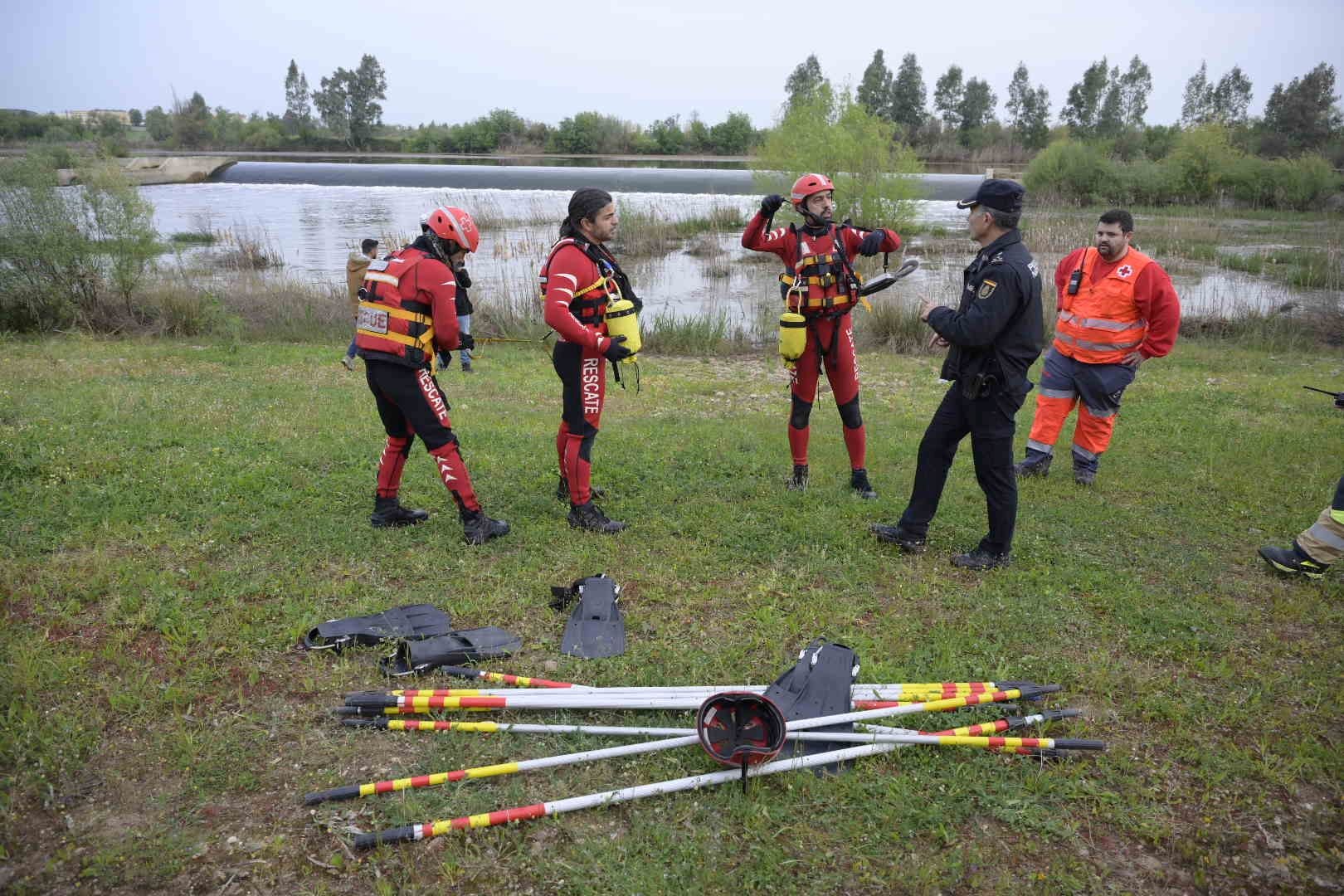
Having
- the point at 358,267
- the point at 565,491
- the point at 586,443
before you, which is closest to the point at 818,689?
the point at 586,443

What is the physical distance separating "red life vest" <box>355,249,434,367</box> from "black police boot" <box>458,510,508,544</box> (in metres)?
1.05

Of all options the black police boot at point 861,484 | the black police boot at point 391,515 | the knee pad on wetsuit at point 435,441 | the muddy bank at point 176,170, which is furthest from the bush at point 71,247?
the muddy bank at point 176,170

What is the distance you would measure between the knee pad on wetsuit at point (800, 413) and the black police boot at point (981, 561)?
1.68 metres

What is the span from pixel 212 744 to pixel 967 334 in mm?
4289

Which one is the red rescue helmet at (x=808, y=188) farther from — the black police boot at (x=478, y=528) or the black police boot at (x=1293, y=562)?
the black police boot at (x=1293, y=562)

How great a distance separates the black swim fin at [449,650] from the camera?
3.99 meters

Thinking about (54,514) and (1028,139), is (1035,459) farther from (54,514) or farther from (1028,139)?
(1028,139)

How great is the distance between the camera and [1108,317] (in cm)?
668

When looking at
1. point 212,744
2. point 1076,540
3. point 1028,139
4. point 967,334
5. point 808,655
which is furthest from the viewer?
point 1028,139

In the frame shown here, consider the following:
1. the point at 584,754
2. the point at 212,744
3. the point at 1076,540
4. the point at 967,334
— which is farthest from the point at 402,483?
the point at 1076,540

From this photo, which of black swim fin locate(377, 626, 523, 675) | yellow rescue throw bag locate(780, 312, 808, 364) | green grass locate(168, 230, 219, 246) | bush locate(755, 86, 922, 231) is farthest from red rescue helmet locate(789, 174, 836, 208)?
bush locate(755, 86, 922, 231)

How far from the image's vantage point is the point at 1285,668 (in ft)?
13.7

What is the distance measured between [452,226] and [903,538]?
354 centimetres

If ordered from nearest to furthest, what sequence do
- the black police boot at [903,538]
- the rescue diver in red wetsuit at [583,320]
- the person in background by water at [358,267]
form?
the rescue diver in red wetsuit at [583,320], the black police boot at [903,538], the person in background by water at [358,267]
